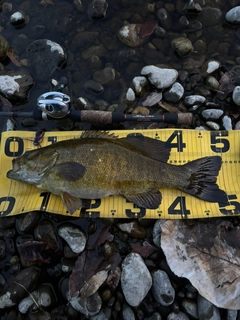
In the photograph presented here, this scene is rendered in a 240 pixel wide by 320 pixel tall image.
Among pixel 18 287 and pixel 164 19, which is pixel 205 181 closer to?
pixel 18 287

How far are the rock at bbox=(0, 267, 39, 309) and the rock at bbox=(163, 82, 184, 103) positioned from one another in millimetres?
3185

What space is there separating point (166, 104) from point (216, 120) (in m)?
0.82

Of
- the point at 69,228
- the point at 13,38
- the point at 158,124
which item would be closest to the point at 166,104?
the point at 158,124

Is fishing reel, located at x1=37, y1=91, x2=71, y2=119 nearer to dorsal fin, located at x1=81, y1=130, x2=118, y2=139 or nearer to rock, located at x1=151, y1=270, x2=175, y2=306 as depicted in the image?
dorsal fin, located at x1=81, y1=130, x2=118, y2=139

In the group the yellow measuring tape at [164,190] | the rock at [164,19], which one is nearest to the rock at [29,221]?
the yellow measuring tape at [164,190]

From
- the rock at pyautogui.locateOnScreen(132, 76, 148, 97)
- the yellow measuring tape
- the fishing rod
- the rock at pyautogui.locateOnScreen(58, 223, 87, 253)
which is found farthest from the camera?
the rock at pyautogui.locateOnScreen(132, 76, 148, 97)

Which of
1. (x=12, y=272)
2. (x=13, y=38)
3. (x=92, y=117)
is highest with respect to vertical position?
(x=13, y=38)

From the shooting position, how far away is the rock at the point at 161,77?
446cm

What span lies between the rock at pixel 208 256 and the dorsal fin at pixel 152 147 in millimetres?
886

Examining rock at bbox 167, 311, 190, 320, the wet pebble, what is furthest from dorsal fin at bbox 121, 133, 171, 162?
rock at bbox 167, 311, 190, 320

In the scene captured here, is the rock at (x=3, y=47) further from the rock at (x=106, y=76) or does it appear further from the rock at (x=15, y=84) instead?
the rock at (x=106, y=76)

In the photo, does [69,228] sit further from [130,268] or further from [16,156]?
[16,156]

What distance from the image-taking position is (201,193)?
3.67 meters

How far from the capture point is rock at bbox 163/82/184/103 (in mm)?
4461
